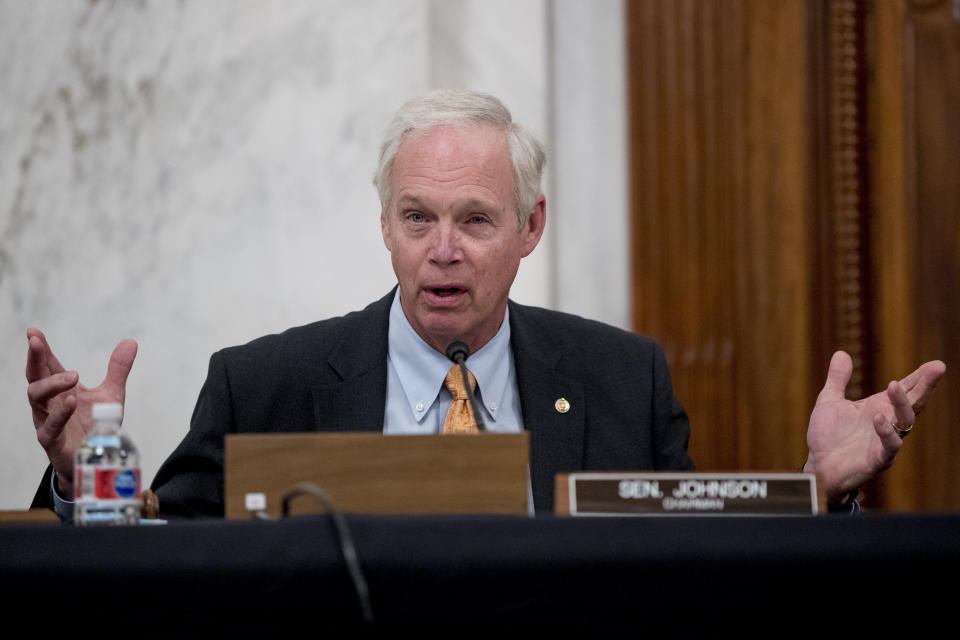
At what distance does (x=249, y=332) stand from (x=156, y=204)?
46 cm

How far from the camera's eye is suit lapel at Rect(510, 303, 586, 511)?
81.7 inches

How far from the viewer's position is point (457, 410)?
204 cm

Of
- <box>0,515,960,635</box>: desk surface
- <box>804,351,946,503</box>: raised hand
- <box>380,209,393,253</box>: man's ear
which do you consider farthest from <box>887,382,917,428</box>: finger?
<box>380,209,393,253</box>: man's ear

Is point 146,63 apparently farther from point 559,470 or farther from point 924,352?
point 924,352

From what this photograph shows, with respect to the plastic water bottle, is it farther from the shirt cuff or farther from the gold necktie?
the gold necktie

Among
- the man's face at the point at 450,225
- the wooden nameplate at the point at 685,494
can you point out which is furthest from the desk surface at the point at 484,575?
the man's face at the point at 450,225

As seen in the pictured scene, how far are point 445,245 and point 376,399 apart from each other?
12.9 inches

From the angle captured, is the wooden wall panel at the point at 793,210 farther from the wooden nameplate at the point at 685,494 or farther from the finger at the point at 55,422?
the finger at the point at 55,422

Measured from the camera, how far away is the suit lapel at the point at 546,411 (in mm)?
2076

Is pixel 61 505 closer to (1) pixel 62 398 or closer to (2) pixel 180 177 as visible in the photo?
(1) pixel 62 398

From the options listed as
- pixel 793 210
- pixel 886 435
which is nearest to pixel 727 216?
pixel 793 210

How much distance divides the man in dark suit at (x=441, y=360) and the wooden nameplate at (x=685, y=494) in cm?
68

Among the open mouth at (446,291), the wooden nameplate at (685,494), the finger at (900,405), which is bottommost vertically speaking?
the wooden nameplate at (685,494)

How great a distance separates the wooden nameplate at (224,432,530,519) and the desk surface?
17 cm
